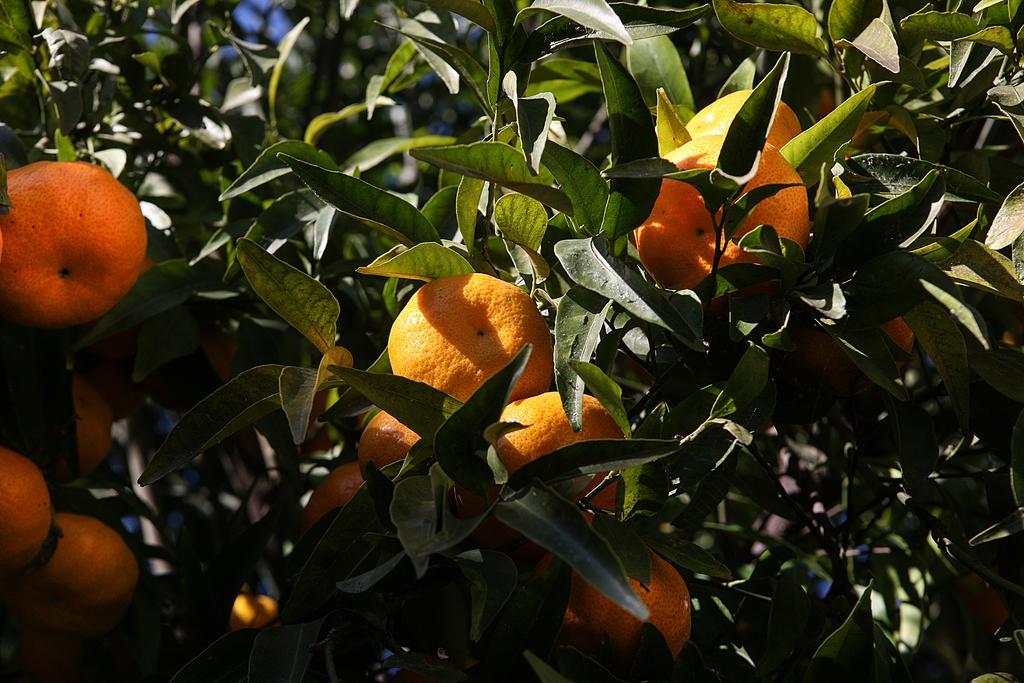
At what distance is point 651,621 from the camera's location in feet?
2.99

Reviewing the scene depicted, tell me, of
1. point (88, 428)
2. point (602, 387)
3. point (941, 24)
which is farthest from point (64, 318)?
point (941, 24)

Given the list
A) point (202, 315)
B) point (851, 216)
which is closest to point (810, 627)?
point (851, 216)

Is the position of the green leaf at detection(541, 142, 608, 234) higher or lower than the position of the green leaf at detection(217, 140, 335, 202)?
higher

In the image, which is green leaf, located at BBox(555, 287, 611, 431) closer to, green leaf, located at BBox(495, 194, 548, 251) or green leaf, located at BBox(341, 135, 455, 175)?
green leaf, located at BBox(495, 194, 548, 251)

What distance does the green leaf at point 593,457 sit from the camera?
0.79 m

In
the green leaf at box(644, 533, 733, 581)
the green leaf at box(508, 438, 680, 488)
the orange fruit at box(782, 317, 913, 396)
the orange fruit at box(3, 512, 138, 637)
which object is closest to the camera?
the green leaf at box(508, 438, 680, 488)

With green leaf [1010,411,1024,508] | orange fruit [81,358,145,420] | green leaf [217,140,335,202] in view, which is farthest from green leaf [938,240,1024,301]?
orange fruit [81,358,145,420]

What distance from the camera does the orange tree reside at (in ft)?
2.78

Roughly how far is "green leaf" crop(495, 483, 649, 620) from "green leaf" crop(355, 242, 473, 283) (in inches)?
10.4

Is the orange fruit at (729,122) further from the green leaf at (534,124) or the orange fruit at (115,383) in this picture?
the orange fruit at (115,383)

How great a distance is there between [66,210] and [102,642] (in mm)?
672

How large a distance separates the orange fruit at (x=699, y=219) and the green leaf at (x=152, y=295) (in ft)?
2.32

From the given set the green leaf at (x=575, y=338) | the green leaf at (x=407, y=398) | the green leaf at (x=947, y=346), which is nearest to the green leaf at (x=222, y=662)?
the green leaf at (x=407, y=398)

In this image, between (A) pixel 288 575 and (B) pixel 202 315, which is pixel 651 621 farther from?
(B) pixel 202 315
